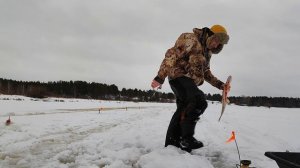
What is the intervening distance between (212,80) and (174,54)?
0.91 m

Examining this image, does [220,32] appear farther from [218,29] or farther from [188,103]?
[188,103]

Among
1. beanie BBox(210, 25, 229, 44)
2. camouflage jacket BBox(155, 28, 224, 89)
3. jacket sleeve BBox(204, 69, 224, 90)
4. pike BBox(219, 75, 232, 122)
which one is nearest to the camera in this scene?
camouflage jacket BBox(155, 28, 224, 89)

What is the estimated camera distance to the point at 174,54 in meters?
4.57

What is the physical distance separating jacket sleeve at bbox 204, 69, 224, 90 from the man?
445mm

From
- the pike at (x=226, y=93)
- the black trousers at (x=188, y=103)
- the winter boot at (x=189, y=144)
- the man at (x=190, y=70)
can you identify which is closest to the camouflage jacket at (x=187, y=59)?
the man at (x=190, y=70)

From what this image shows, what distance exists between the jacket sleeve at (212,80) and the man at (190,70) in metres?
0.44

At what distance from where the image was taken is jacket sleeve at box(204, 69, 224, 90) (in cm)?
508

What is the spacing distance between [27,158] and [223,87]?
2941 mm

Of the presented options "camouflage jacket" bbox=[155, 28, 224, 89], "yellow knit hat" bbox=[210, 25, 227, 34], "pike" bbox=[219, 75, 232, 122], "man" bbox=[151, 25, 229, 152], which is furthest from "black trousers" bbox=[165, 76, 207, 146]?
"yellow knit hat" bbox=[210, 25, 227, 34]

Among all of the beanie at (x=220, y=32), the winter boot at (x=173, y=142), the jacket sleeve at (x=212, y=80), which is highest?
the beanie at (x=220, y=32)

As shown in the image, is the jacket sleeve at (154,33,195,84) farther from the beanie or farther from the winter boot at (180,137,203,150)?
the winter boot at (180,137,203,150)

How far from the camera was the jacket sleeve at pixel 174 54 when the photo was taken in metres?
4.45

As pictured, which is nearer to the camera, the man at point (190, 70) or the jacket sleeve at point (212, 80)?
the man at point (190, 70)

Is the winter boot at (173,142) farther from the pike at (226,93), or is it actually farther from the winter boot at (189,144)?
the pike at (226,93)
